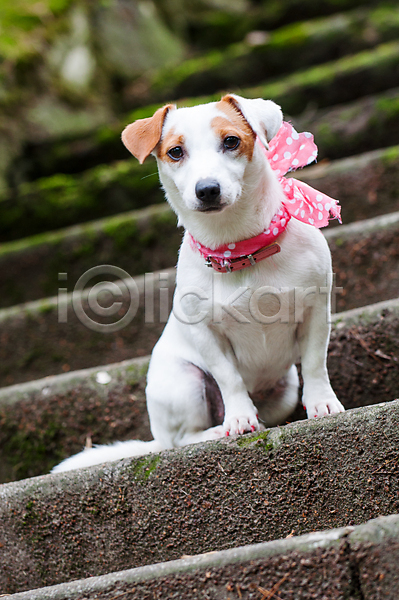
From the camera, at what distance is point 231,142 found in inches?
68.8

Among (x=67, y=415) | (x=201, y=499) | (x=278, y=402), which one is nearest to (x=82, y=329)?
(x=67, y=415)

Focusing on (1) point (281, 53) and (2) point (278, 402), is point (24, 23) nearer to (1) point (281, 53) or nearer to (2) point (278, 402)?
(1) point (281, 53)

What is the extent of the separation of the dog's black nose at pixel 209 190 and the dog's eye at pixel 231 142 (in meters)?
0.17

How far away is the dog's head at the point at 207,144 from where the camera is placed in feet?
5.49

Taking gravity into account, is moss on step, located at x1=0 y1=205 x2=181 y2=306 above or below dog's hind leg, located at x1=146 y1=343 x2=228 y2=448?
above

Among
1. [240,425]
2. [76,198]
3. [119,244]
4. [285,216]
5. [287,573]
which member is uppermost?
[76,198]

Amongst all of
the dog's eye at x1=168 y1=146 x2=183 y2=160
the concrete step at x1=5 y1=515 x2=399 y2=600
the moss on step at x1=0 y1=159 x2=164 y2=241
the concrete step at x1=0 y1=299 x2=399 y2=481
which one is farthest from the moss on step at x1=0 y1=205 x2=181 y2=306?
the concrete step at x1=5 y1=515 x2=399 y2=600

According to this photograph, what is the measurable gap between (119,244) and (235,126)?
1748mm

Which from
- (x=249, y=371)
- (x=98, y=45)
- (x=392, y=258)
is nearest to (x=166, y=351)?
(x=249, y=371)

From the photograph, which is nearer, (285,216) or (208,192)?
(208,192)

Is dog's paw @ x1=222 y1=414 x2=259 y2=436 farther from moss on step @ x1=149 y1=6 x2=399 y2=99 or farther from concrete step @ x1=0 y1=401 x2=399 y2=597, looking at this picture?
moss on step @ x1=149 y1=6 x2=399 y2=99

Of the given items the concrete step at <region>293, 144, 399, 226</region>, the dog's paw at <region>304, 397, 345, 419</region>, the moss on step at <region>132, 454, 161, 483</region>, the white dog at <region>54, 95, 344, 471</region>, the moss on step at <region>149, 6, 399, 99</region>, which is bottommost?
the moss on step at <region>132, 454, 161, 483</region>

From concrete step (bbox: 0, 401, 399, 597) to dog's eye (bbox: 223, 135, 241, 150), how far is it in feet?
2.79

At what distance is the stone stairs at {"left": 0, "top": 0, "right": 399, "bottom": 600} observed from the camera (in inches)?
48.0
